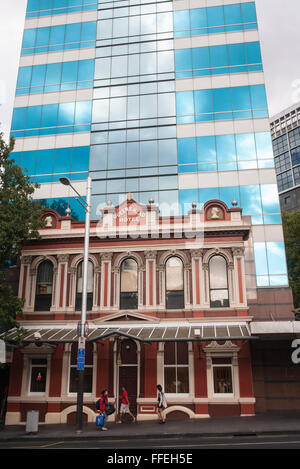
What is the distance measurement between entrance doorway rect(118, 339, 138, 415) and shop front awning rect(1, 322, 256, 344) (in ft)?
3.49

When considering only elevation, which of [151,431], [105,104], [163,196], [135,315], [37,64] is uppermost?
[37,64]

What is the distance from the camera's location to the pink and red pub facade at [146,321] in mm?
19094

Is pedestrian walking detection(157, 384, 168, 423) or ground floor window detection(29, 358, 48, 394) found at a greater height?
ground floor window detection(29, 358, 48, 394)

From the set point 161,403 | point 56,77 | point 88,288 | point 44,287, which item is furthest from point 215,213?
point 56,77

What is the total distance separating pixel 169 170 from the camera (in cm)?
2944

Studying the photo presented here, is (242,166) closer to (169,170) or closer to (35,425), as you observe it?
(169,170)

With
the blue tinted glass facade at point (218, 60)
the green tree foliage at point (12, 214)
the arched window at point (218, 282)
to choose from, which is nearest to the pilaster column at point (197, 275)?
the arched window at point (218, 282)

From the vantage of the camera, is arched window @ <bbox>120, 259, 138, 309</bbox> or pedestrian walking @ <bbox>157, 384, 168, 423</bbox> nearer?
pedestrian walking @ <bbox>157, 384, 168, 423</bbox>

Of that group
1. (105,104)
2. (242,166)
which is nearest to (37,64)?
(105,104)

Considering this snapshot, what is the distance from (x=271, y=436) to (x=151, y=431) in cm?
451

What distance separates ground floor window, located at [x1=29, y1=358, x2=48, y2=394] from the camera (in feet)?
67.6

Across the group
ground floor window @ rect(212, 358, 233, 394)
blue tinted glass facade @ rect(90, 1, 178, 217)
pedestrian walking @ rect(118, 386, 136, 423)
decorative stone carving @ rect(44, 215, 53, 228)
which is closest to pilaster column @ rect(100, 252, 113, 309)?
decorative stone carving @ rect(44, 215, 53, 228)

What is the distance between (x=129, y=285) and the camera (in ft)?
70.6

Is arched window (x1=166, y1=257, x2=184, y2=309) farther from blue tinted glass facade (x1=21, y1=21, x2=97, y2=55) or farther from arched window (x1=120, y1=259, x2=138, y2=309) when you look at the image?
blue tinted glass facade (x1=21, y1=21, x2=97, y2=55)
